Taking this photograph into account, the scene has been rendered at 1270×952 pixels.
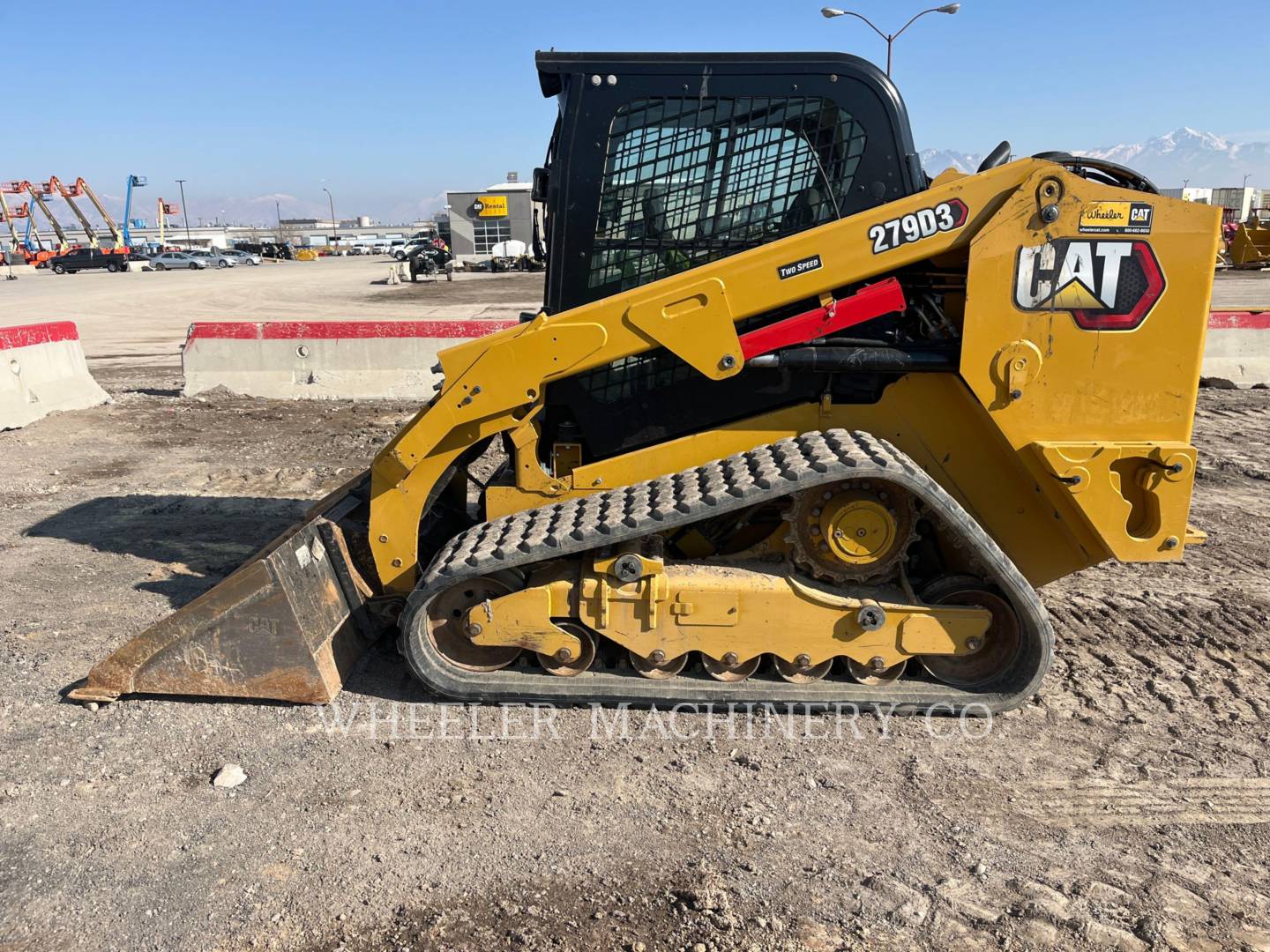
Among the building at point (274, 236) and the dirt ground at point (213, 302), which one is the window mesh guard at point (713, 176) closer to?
the dirt ground at point (213, 302)

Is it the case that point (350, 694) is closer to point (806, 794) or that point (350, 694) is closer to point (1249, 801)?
point (806, 794)

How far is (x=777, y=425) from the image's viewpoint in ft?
13.5

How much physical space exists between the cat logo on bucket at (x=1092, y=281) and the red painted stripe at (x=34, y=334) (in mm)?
9896

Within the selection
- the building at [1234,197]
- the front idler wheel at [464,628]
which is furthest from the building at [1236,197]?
the front idler wheel at [464,628]

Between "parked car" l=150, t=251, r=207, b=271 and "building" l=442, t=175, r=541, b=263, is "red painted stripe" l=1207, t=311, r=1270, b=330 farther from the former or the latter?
"parked car" l=150, t=251, r=207, b=271

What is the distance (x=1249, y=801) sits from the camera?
3328mm

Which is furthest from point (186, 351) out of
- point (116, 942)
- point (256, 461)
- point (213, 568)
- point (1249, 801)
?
point (1249, 801)

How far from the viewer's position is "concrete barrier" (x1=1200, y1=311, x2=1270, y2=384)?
36.9ft

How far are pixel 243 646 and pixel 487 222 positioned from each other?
4446 centimetres

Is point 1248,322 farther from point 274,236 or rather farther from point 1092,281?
point 274,236

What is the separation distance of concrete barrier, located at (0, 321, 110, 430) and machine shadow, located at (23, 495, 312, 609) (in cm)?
327

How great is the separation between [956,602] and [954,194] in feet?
5.73

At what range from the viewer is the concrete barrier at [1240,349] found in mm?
11250

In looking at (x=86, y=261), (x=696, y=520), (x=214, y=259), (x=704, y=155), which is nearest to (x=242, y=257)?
(x=214, y=259)
